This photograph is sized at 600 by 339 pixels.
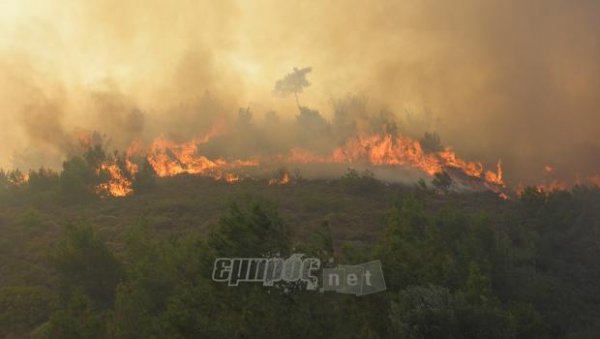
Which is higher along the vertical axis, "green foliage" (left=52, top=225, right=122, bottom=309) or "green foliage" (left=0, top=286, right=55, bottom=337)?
"green foliage" (left=52, top=225, right=122, bottom=309)

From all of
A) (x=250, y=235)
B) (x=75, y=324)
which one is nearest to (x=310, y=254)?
(x=250, y=235)

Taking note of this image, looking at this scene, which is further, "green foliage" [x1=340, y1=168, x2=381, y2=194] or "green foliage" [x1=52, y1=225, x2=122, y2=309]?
"green foliage" [x1=340, y1=168, x2=381, y2=194]

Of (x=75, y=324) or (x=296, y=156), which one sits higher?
(x=296, y=156)

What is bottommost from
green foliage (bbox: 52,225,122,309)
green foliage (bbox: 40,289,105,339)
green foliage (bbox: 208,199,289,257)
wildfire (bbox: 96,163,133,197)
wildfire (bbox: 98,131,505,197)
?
green foliage (bbox: 40,289,105,339)

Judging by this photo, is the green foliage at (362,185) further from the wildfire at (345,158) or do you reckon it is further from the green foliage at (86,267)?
the green foliage at (86,267)

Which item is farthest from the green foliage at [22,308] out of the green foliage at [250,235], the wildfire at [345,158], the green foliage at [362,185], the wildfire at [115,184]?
the wildfire at [345,158]

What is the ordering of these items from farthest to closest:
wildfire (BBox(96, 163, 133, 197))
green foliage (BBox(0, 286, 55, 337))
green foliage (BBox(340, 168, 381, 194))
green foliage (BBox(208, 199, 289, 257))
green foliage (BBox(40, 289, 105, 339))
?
1. green foliage (BBox(340, 168, 381, 194))
2. wildfire (BBox(96, 163, 133, 197))
3. green foliage (BBox(0, 286, 55, 337))
4. green foliage (BBox(208, 199, 289, 257))
5. green foliage (BBox(40, 289, 105, 339))

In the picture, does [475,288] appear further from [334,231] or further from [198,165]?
[198,165]

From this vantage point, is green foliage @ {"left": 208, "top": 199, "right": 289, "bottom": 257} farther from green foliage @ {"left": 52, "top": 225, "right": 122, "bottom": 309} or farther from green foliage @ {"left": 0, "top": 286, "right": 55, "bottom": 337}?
green foliage @ {"left": 0, "top": 286, "right": 55, "bottom": 337}

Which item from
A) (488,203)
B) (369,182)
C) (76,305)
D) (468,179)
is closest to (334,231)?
(369,182)

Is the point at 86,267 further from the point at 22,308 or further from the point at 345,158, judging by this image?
the point at 345,158

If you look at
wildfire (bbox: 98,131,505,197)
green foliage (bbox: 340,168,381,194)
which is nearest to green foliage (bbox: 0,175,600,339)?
green foliage (bbox: 340,168,381,194)

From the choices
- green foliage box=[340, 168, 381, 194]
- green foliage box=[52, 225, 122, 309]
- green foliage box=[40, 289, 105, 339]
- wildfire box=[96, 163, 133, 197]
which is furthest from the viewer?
green foliage box=[340, 168, 381, 194]

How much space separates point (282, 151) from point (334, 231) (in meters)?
46.2
